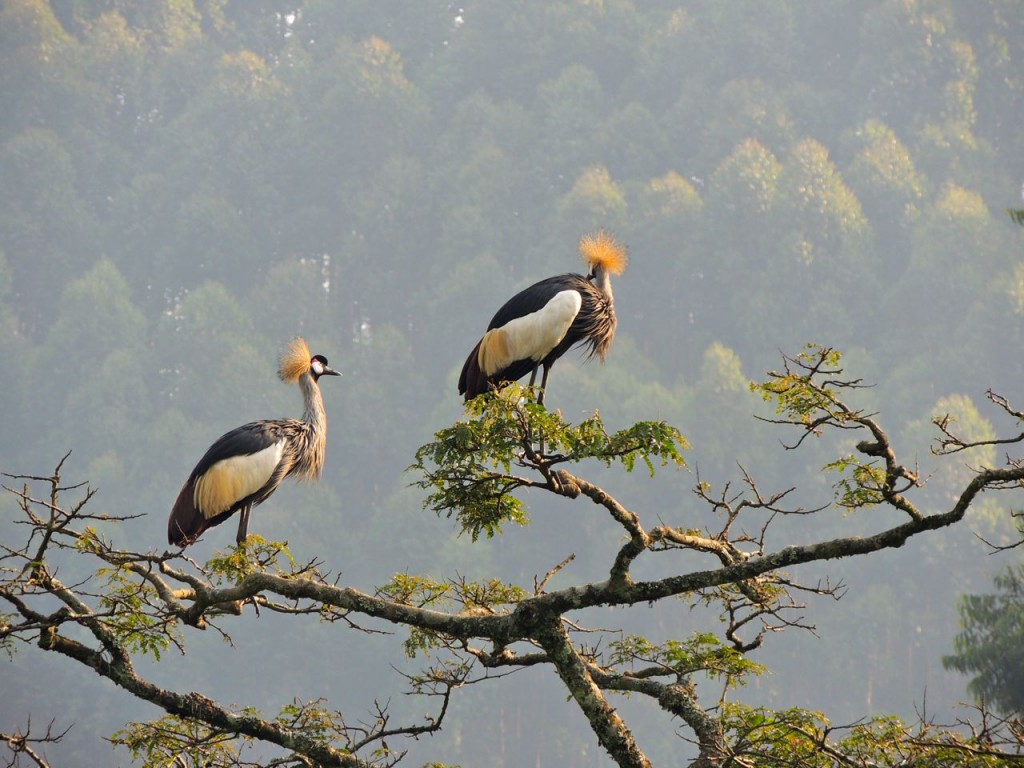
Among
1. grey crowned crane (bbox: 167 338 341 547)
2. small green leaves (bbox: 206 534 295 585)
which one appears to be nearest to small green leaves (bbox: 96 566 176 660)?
small green leaves (bbox: 206 534 295 585)

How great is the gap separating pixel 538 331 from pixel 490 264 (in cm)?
3641

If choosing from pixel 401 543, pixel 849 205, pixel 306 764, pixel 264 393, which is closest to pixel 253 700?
pixel 401 543

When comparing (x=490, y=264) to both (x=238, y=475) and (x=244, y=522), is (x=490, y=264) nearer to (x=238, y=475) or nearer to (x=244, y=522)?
(x=238, y=475)

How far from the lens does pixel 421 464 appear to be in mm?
5176

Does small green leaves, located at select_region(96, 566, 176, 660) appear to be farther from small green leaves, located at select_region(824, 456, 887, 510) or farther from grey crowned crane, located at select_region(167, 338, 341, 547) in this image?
small green leaves, located at select_region(824, 456, 887, 510)

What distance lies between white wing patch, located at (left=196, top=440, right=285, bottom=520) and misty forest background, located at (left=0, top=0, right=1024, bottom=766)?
82.6ft

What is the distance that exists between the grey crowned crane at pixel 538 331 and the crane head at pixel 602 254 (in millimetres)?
399

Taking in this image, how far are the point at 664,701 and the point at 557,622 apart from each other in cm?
64

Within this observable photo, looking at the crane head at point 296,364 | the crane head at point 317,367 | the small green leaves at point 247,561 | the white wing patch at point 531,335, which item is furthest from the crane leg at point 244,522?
the small green leaves at point 247,561

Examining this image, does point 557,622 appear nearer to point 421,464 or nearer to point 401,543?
point 421,464

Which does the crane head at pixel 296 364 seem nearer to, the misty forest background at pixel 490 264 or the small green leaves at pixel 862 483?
the small green leaves at pixel 862 483

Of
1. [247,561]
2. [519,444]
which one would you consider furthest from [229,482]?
[519,444]

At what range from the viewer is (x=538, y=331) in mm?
8031

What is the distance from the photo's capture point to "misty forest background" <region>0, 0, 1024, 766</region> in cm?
3609
